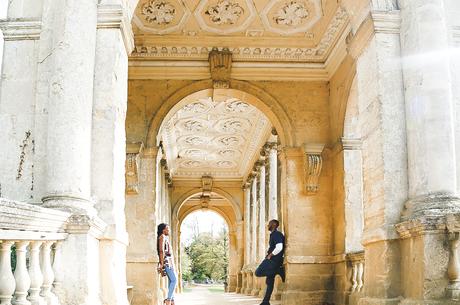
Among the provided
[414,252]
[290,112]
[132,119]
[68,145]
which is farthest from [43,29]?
[290,112]

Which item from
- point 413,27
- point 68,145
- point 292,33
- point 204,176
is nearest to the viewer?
point 68,145

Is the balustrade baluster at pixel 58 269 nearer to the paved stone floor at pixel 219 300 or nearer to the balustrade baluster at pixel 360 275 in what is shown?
the balustrade baluster at pixel 360 275

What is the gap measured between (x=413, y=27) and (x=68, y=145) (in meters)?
4.14

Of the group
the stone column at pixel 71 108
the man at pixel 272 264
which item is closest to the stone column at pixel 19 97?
the stone column at pixel 71 108

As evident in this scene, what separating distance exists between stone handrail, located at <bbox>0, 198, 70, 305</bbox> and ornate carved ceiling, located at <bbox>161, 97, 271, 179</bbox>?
949 cm

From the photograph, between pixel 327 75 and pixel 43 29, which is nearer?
pixel 43 29

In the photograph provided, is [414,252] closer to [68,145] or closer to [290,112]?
[68,145]

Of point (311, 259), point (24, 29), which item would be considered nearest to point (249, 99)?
point (311, 259)

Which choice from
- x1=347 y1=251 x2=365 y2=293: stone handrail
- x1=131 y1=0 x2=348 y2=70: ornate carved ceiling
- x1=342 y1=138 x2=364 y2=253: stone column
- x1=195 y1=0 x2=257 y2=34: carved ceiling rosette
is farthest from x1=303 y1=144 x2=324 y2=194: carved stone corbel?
x1=195 y1=0 x2=257 y2=34: carved ceiling rosette

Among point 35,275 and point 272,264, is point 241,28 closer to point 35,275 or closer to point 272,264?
point 272,264

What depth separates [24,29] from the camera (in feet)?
23.6

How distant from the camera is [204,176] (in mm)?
26016

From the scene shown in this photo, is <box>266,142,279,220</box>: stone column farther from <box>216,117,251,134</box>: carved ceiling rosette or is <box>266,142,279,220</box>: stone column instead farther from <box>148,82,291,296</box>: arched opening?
<box>216,117,251,134</box>: carved ceiling rosette

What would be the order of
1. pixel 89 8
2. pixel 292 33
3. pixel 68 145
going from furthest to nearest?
pixel 292 33, pixel 89 8, pixel 68 145
